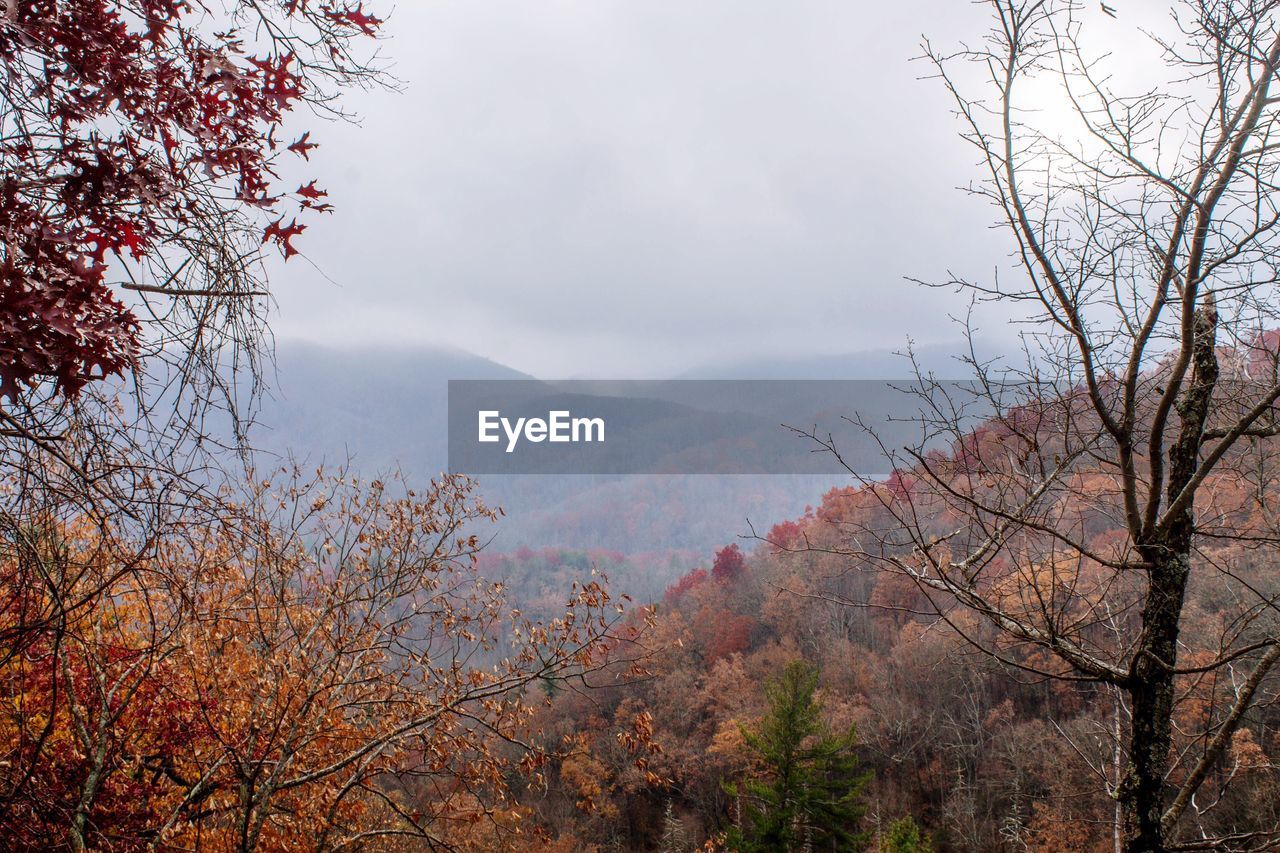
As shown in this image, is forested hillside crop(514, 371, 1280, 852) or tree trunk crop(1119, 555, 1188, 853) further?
forested hillside crop(514, 371, 1280, 852)

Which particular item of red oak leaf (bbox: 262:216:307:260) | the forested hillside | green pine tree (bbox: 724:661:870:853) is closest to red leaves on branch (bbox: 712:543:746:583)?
the forested hillside

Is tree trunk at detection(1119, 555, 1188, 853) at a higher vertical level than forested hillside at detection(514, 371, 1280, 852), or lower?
higher

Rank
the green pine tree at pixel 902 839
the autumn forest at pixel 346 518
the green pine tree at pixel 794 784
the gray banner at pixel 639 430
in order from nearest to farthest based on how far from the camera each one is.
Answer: the autumn forest at pixel 346 518
the green pine tree at pixel 902 839
the green pine tree at pixel 794 784
the gray banner at pixel 639 430

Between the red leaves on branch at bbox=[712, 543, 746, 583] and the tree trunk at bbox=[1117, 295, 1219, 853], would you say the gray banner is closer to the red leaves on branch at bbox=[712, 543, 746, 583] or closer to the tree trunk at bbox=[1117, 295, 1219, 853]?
the red leaves on branch at bbox=[712, 543, 746, 583]

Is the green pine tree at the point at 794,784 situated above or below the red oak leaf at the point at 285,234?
below

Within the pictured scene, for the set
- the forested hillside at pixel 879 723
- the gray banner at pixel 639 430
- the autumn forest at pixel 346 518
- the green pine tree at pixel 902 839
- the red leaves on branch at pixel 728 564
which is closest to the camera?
the autumn forest at pixel 346 518

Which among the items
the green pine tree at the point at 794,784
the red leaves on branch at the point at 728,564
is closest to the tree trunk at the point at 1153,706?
the green pine tree at the point at 794,784

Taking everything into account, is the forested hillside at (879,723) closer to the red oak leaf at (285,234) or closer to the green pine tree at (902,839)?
the green pine tree at (902,839)

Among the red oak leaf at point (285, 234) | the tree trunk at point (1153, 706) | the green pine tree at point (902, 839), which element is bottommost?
the green pine tree at point (902, 839)

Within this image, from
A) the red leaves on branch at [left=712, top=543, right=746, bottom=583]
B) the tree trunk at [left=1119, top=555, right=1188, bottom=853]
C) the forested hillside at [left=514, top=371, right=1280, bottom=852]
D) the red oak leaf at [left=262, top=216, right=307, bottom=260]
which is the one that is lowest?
the forested hillside at [left=514, top=371, right=1280, bottom=852]

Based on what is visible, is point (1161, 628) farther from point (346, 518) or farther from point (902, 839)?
point (902, 839)

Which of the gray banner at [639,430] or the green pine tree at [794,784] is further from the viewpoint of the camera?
the gray banner at [639,430]

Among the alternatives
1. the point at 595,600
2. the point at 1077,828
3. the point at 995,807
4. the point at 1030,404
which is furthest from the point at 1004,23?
the point at 995,807
